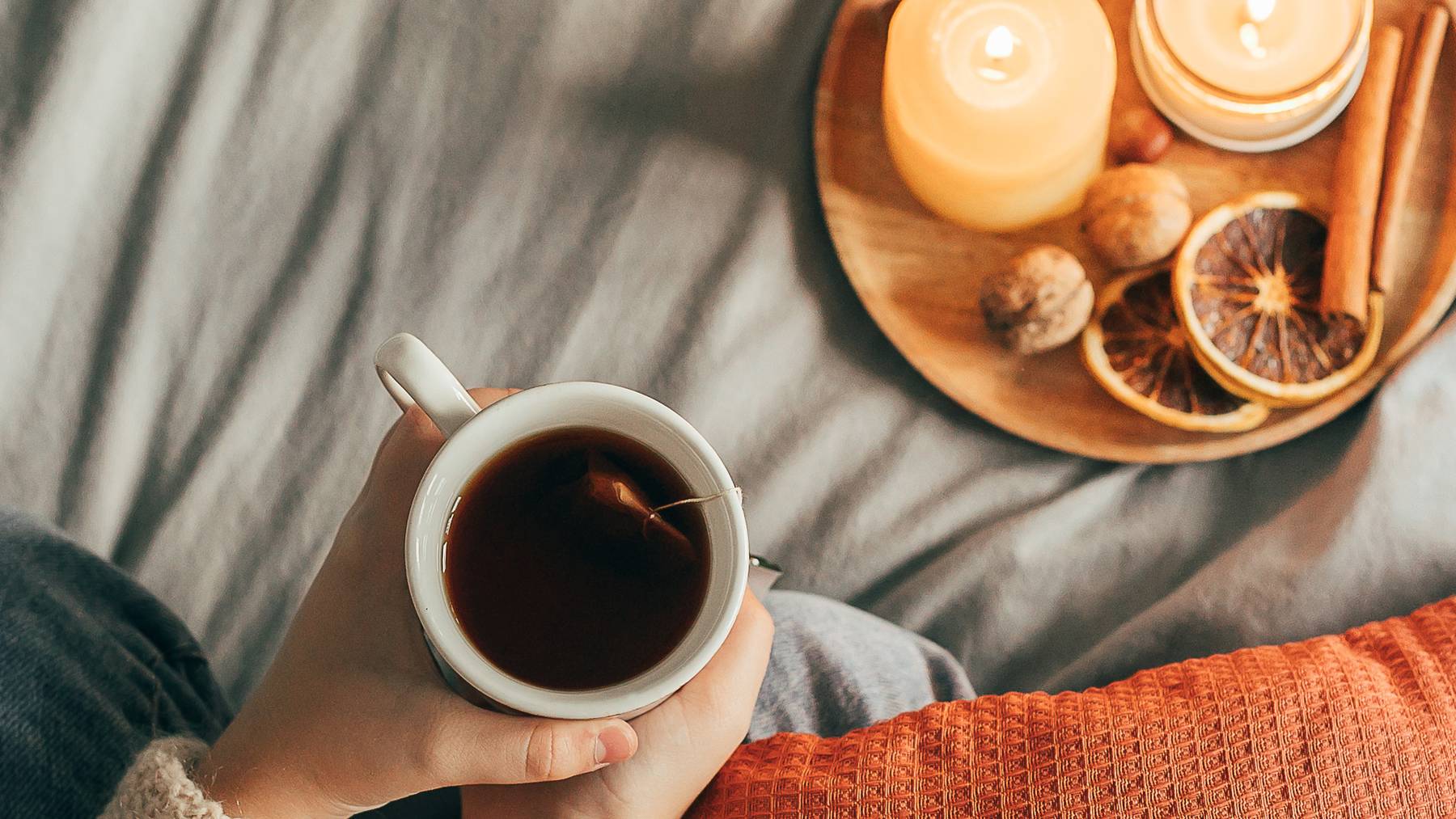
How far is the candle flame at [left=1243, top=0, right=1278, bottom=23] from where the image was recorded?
28.3 inches

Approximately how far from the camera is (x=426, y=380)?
46 cm

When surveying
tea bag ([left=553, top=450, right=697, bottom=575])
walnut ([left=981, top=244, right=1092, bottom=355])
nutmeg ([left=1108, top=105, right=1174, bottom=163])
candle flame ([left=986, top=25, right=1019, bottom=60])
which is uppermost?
candle flame ([left=986, top=25, right=1019, bottom=60])

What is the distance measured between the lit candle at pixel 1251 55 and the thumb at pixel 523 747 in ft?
1.85

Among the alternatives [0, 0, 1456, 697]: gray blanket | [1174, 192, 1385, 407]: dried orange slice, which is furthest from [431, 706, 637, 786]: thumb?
[1174, 192, 1385, 407]: dried orange slice

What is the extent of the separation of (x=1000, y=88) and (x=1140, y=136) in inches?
5.0

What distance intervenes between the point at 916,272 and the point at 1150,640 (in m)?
0.32

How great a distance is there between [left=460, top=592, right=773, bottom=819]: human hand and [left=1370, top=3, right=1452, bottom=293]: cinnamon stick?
517mm

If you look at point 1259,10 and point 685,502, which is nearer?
point 685,502

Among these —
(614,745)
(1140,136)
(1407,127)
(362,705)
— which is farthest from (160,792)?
(1407,127)

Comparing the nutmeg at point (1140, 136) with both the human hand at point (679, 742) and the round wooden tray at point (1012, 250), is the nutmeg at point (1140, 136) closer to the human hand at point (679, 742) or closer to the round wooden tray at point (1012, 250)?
the round wooden tray at point (1012, 250)

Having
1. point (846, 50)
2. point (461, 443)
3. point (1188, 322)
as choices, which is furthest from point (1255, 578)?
point (461, 443)

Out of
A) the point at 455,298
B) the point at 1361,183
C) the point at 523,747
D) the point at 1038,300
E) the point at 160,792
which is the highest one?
the point at 1361,183

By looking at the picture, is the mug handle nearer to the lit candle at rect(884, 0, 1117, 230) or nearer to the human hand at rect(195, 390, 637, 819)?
the human hand at rect(195, 390, 637, 819)

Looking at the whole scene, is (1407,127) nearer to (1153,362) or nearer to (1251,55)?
(1251,55)
